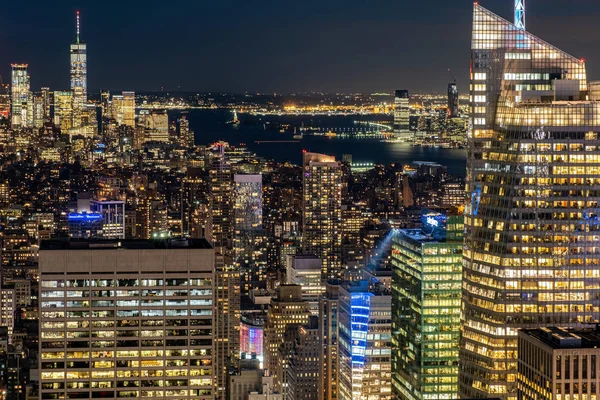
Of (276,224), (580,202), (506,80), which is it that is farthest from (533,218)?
(276,224)

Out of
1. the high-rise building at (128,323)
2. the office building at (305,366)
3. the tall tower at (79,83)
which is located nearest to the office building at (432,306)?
the high-rise building at (128,323)

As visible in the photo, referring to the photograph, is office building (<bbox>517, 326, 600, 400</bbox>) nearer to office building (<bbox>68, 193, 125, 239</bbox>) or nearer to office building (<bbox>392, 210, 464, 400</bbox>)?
office building (<bbox>392, 210, 464, 400</bbox>)

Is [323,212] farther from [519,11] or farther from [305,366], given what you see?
[519,11]

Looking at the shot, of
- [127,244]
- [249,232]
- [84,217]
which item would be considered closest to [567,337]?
[127,244]

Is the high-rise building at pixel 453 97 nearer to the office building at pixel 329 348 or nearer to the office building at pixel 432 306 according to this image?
the office building at pixel 329 348

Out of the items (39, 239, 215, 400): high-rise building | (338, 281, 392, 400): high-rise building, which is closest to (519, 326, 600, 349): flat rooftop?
(39, 239, 215, 400): high-rise building

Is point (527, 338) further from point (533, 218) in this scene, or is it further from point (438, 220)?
point (438, 220)
